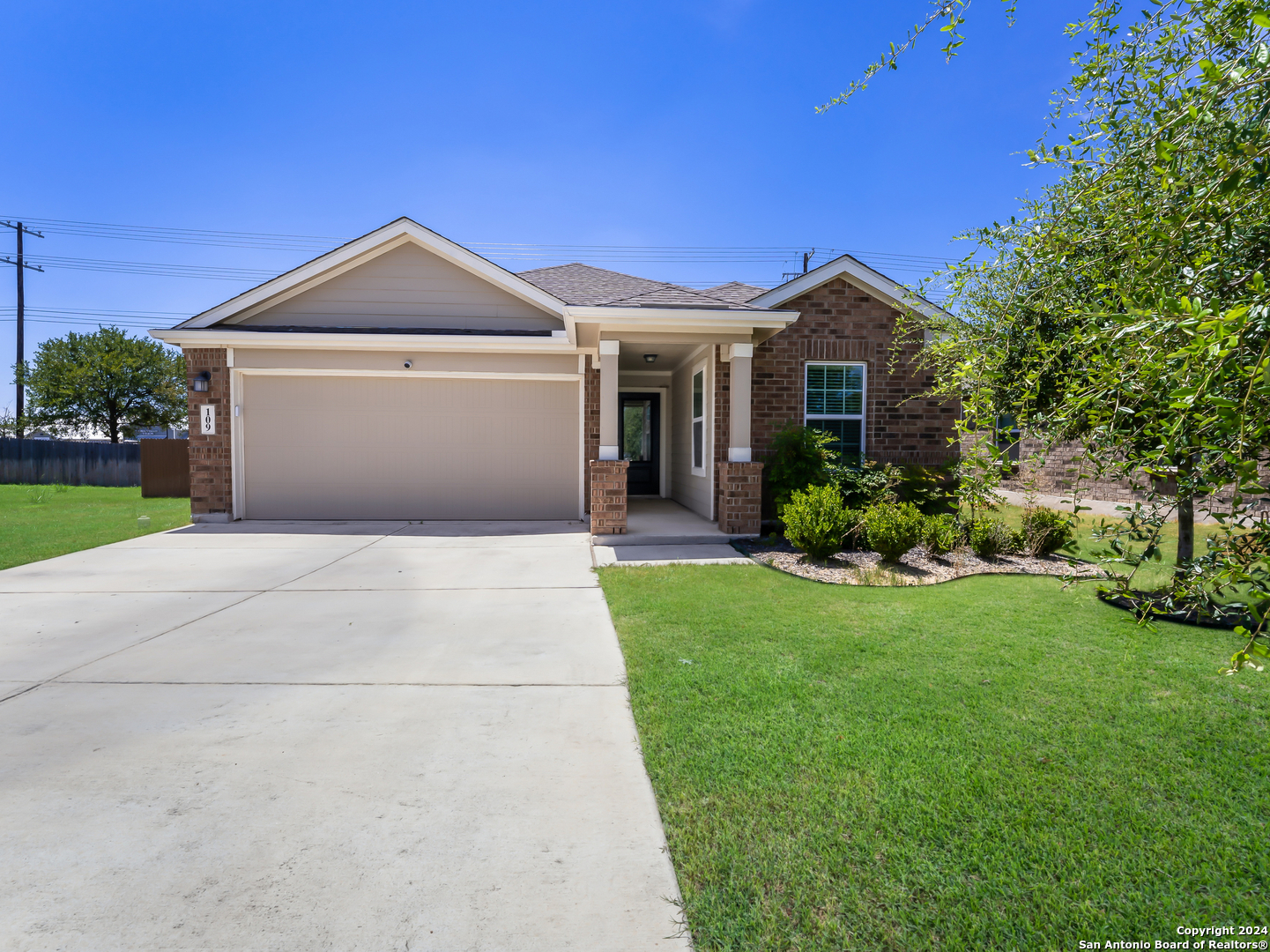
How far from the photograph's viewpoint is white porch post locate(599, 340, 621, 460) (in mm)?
8656

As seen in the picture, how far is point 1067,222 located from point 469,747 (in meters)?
3.41

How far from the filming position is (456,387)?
10773 millimetres

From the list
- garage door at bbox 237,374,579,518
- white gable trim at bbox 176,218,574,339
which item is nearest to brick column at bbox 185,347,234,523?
garage door at bbox 237,374,579,518

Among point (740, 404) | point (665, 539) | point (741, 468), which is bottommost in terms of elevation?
point (665, 539)

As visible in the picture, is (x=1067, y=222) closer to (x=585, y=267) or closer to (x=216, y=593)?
(x=216, y=593)

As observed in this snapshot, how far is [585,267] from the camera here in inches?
557

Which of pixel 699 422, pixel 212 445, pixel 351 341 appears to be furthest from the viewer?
pixel 699 422

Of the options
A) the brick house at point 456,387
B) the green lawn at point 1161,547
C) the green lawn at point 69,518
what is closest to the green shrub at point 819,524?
the green lawn at point 1161,547

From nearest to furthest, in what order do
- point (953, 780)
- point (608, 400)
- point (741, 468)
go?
point (953, 780) → point (741, 468) → point (608, 400)

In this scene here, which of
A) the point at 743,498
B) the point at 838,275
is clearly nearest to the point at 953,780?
the point at 743,498

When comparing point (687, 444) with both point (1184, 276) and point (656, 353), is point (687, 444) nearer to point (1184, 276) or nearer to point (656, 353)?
point (656, 353)

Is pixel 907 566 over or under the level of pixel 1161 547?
under

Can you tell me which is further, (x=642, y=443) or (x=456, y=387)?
(x=642, y=443)

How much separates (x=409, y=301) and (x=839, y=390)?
7.76 metres
